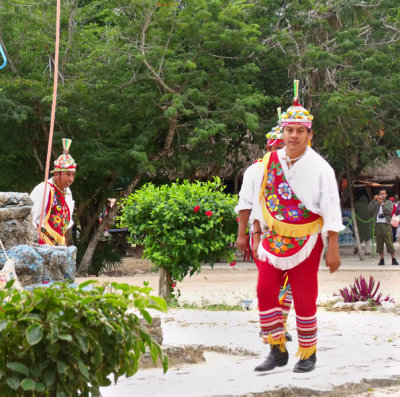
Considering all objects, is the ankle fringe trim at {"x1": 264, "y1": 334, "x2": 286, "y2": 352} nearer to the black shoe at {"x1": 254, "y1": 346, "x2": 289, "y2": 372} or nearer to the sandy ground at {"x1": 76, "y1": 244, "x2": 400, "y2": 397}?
the black shoe at {"x1": 254, "y1": 346, "x2": 289, "y2": 372}

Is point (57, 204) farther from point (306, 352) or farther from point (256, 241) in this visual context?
point (306, 352)

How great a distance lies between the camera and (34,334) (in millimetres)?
3078

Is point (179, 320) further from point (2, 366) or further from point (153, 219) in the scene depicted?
point (2, 366)

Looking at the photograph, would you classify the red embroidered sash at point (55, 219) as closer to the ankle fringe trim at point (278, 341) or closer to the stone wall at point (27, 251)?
the stone wall at point (27, 251)

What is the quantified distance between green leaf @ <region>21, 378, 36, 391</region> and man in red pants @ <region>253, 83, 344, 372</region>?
2.71m

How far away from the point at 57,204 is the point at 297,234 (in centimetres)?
302

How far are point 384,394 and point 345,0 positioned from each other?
53.1ft

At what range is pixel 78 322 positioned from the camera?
3219 millimetres

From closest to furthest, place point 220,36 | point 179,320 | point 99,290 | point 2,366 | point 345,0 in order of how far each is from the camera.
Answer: point 2,366 < point 99,290 < point 179,320 < point 220,36 < point 345,0

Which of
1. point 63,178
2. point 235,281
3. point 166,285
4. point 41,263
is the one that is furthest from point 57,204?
point 235,281

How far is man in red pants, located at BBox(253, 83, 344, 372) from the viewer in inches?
217

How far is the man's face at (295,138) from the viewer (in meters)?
5.64

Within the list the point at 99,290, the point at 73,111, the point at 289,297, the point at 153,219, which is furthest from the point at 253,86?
the point at 99,290

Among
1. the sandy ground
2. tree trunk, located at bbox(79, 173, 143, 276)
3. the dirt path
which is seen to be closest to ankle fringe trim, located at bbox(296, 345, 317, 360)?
the sandy ground
